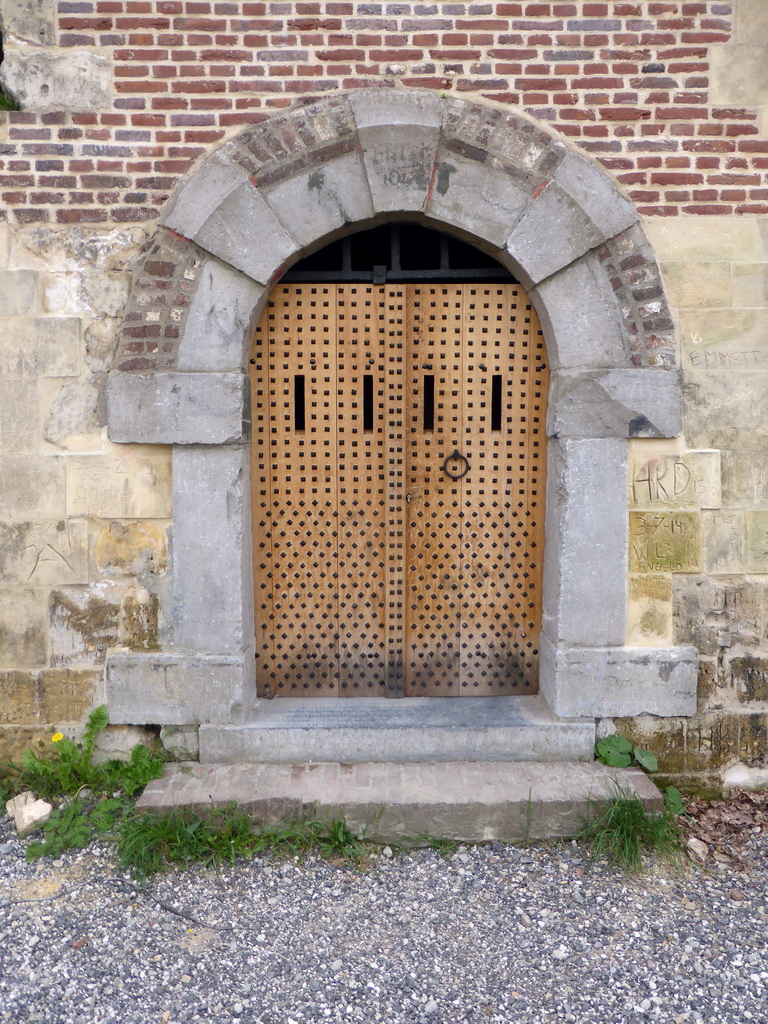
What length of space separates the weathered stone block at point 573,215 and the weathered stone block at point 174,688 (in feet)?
8.50

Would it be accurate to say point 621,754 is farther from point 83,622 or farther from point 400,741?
point 83,622

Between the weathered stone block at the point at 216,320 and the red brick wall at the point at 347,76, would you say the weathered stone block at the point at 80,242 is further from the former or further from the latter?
the weathered stone block at the point at 216,320

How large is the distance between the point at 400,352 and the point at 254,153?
1.23 metres

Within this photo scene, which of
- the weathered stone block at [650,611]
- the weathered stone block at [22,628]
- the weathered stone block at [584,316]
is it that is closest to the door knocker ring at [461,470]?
the weathered stone block at [584,316]

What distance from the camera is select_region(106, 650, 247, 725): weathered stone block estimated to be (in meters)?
3.90

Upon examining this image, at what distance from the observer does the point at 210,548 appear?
3883mm

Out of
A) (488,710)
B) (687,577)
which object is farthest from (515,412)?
(488,710)

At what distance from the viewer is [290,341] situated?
4.15m

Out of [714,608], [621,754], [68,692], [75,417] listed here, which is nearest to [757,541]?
[714,608]

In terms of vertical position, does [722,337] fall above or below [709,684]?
above

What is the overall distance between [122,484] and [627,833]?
2954 mm

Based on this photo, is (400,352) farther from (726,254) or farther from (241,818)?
(241,818)

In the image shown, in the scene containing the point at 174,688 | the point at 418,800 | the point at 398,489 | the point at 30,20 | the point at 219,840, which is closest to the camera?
the point at 219,840

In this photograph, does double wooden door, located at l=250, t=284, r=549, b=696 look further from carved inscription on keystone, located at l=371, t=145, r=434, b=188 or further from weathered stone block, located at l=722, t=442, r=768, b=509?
weathered stone block, located at l=722, t=442, r=768, b=509
